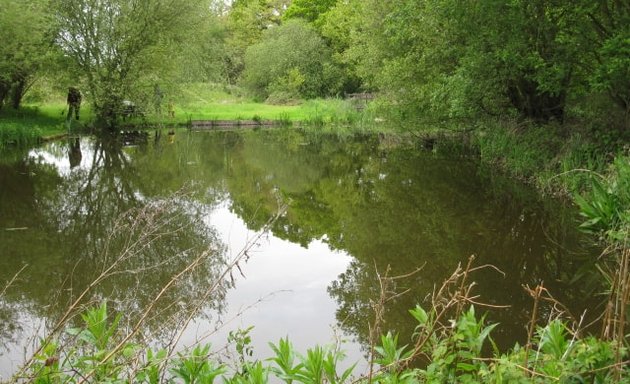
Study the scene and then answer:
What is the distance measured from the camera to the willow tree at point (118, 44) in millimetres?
25906

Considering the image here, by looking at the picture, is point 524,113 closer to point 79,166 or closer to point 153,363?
point 79,166

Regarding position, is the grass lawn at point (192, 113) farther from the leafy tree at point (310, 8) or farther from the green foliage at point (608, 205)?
the green foliage at point (608, 205)

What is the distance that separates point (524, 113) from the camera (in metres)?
16.1

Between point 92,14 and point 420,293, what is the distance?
24.4 meters

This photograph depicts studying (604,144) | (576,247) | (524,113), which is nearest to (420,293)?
(576,247)

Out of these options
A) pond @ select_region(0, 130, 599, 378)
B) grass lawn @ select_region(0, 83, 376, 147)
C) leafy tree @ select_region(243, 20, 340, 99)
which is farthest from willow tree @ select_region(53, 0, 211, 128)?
leafy tree @ select_region(243, 20, 340, 99)

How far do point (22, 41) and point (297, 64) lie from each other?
916 inches

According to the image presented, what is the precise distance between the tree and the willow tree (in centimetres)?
127

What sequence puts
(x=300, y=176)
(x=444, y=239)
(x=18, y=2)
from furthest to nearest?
(x=18, y=2) < (x=300, y=176) < (x=444, y=239)

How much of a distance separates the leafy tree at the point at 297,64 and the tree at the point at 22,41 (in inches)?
756

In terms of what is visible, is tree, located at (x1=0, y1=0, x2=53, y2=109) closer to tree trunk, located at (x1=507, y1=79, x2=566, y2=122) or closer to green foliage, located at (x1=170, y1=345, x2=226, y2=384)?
tree trunk, located at (x1=507, y1=79, x2=566, y2=122)

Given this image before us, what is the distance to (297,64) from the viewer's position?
140ft

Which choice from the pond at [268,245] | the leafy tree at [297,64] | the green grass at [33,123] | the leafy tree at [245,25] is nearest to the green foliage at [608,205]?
the pond at [268,245]

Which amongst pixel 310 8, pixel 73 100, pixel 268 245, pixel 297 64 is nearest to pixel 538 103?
pixel 268 245
